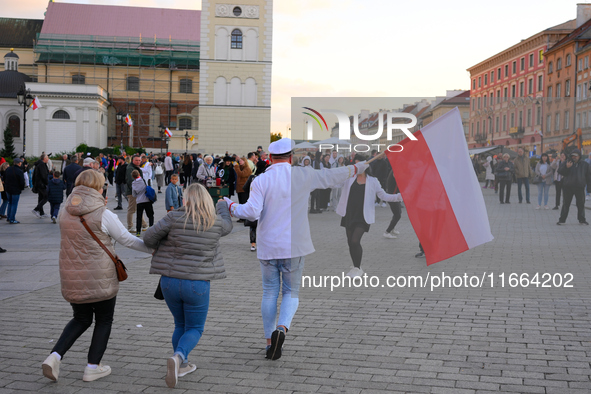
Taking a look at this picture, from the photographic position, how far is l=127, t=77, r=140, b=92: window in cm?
7606

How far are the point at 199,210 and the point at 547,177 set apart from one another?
17.0 m

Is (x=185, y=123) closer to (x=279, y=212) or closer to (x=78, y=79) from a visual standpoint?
(x=78, y=79)

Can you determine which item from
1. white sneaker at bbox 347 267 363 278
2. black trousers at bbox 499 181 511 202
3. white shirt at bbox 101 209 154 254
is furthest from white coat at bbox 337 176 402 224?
black trousers at bbox 499 181 511 202

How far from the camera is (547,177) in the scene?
1959 centimetres

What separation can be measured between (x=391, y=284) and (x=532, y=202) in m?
14.9

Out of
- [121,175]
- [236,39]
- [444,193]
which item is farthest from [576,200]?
[236,39]

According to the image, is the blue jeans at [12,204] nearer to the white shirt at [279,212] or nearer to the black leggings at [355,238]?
the black leggings at [355,238]

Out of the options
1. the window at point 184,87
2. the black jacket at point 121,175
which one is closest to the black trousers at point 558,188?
the black jacket at point 121,175

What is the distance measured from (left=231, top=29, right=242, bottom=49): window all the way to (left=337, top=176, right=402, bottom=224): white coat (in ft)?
188

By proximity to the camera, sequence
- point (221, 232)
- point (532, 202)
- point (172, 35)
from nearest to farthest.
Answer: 1. point (221, 232)
2. point (532, 202)
3. point (172, 35)

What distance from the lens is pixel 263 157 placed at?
1719 cm

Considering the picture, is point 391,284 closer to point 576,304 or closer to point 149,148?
point 576,304

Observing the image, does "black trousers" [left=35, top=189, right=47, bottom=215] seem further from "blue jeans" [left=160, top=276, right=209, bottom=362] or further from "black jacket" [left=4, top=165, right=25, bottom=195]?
"blue jeans" [left=160, top=276, right=209, bottom=362]

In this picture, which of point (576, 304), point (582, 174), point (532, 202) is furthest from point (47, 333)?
point (532, 202)
